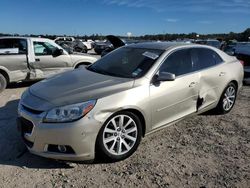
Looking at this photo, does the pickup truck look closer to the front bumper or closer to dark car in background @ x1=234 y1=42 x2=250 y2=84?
the front bumper

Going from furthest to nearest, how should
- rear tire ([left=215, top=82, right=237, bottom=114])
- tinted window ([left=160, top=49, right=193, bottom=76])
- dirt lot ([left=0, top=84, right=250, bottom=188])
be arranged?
rear tire ([left=215, top=82, right=237, bottom=114]), tinted window ([left=160, top=49, right=193, bottom=76]), dirt lot ([left=0, top=84, right=250, bottom=188])

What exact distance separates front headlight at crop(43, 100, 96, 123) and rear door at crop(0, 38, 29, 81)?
5268 mm

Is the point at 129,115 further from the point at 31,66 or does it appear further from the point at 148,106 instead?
the point at 31,66

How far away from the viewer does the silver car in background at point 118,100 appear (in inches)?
138

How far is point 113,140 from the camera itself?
3818 millimetres

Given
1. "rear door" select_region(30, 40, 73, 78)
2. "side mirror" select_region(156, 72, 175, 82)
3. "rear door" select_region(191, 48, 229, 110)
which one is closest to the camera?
"side mirror" select_region(156, 72, 175, 82)

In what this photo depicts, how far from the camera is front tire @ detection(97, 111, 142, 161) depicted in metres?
3.70

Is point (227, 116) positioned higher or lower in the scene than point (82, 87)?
lower

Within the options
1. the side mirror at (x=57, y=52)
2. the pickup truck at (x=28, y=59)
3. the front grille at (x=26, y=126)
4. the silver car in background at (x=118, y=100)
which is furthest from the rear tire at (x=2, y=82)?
the front grille at (x=26, y=126)

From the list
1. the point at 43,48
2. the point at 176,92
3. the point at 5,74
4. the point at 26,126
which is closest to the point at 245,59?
the point at 176,92

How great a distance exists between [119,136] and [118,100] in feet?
1.64

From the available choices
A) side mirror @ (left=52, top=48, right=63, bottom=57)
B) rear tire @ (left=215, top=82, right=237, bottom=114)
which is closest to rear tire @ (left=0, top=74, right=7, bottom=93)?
side mirror @ (left=52, top=48, right=63, bottom=57)

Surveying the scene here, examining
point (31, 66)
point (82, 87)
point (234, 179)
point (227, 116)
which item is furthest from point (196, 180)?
point (31, 66)

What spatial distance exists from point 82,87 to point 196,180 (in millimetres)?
1878
